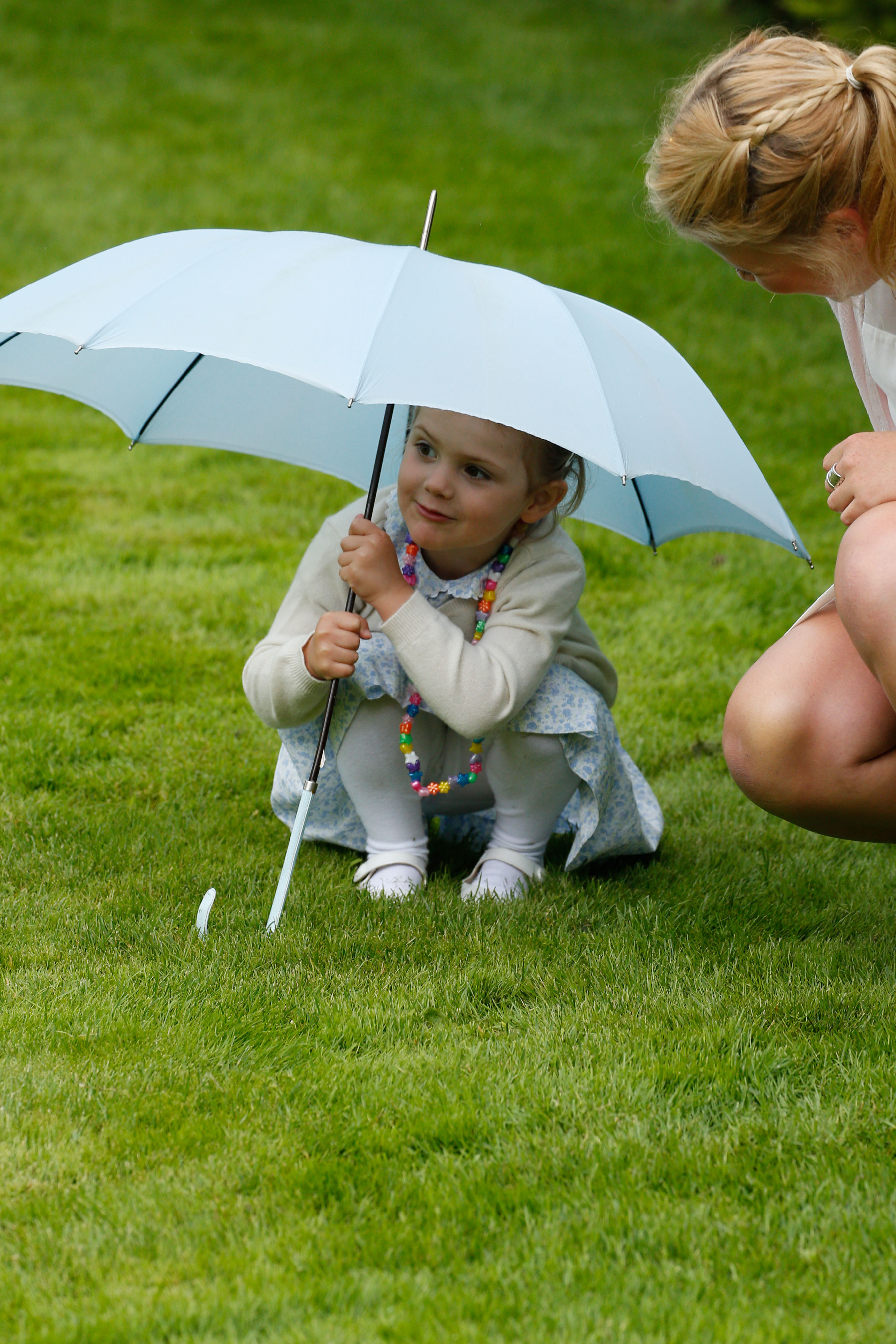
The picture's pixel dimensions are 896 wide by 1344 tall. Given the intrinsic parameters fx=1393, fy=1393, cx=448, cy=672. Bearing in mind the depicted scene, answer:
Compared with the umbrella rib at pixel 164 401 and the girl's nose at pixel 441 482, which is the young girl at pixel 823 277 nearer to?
the girl's nose at pixel 441 482

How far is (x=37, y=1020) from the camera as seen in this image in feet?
6.82

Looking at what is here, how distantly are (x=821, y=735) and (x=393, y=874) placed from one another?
0.86 m

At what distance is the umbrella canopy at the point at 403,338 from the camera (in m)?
1.98

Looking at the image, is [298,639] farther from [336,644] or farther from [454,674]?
[454,674]

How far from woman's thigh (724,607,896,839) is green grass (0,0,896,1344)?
0.31 metres

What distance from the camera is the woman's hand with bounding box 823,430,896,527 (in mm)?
2238

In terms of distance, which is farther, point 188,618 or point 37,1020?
point 188,618

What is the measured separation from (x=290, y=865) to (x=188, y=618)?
181 cm

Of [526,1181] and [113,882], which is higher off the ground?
[526,1181]

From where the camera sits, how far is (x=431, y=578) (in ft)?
8.82

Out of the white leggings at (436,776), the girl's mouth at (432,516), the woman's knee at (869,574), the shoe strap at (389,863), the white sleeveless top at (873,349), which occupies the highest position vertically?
the white sleeveless top at (873,349)

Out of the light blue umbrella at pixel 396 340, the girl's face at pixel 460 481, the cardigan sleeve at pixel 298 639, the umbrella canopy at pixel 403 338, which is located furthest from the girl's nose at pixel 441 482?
the umbrella canopy at pixel 403 338

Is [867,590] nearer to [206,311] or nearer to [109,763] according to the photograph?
[206,311]

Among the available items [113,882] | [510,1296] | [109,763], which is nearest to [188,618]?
[109,763]
